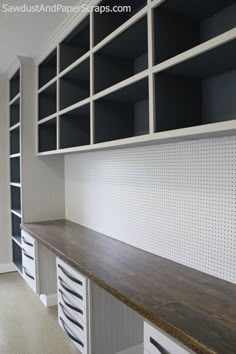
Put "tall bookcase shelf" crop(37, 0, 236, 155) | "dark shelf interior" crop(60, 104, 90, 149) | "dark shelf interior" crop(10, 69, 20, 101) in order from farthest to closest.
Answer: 1. "dark shelf interior" crop(10, 69, 20, 101)
2. "dark shelf interior" crop(60, 104, 90, 149)
3. "tall bookcase shelf" crop(37, 0, 236, 155)

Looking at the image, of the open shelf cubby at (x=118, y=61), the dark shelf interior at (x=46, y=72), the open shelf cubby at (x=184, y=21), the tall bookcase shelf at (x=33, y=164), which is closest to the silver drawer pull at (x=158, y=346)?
the open shelf cubby at (x=184, y=21)

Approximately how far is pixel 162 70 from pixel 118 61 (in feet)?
2.53

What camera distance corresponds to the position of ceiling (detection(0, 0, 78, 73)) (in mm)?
2258

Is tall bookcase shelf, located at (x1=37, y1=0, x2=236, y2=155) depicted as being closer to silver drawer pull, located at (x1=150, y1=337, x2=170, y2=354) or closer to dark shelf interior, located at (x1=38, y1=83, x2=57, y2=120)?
dark shelf interior, located at (x1=38, y1=83, x2=57, y2=120)

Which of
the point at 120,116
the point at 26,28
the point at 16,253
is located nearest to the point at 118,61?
the point at 120,116

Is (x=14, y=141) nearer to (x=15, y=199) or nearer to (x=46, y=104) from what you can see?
(x=15, y=199)

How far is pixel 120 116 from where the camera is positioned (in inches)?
86.7

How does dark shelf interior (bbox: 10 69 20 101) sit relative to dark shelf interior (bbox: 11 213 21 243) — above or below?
above

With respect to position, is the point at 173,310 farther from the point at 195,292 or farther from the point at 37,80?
the point at 37,80

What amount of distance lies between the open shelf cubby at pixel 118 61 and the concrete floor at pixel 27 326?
203 cm

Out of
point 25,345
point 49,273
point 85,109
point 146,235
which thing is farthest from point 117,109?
point 25,345

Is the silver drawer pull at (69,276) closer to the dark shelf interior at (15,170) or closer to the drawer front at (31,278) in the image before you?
the drawer front at (31,278)

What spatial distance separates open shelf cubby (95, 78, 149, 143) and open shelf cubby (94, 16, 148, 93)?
132mm

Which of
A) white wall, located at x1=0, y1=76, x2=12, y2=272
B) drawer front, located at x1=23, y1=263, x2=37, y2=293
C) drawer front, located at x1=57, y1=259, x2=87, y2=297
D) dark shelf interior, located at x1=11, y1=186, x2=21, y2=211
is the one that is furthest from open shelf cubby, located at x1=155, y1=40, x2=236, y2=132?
white wall, located at x1=0, y1=76, x2=12, y2=272
